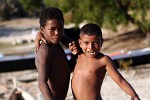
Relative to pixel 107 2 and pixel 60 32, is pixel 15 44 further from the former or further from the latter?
pixel 60 32

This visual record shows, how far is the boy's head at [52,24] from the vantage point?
2.66m

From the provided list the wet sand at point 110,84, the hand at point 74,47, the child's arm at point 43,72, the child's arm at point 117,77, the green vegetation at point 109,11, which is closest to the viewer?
the child's arm at point 43,72

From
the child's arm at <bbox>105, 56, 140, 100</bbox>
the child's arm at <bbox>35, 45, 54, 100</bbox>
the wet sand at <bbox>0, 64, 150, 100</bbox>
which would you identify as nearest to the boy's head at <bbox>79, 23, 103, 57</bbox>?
the child's arm at <bbox>105, 56, 140, 100</bbox>

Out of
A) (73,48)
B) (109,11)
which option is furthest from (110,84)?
(109,11)

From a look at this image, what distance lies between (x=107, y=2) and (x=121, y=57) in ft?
26.8

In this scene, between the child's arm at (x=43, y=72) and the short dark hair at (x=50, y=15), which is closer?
the child's arm at (x=43, y=72)

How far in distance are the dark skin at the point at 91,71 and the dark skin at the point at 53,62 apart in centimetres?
10

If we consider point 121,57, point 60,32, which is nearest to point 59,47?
point 60,32

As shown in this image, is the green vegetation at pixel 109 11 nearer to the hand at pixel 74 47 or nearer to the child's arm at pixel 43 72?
the hand at pixel 74 47

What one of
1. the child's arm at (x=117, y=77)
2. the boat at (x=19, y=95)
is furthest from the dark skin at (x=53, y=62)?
the boat at (x=19, y=95)

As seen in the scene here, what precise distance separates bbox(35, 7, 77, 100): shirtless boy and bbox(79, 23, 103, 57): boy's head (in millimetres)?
171

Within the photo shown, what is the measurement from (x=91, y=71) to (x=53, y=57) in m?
0.29

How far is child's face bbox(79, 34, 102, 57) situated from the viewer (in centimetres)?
263

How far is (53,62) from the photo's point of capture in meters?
2.70
